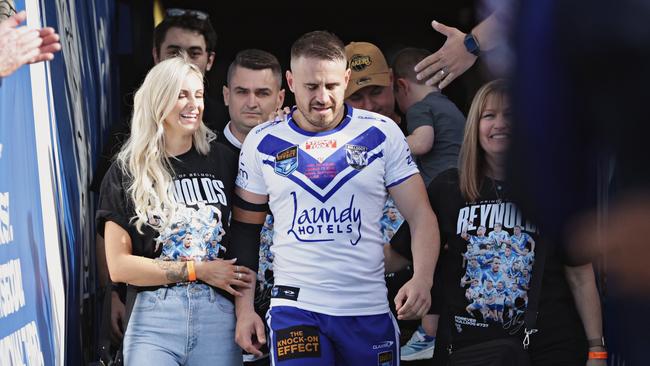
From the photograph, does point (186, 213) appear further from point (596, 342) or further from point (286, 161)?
point (596, 342)

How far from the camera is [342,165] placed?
425 centimetres

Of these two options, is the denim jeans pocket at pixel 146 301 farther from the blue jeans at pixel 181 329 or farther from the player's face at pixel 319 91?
the player's face at pixel 319 91

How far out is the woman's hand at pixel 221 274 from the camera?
14.1 feet

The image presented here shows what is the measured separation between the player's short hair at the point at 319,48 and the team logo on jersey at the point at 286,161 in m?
0.42

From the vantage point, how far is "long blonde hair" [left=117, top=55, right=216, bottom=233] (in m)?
4.35

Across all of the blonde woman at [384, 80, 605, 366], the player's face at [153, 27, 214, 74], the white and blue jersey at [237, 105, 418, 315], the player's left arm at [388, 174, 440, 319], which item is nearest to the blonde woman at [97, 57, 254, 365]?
the white and blue jersey at [237, 105, 418, 315]

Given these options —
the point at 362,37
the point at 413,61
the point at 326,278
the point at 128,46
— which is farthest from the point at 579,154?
the point at 362,37

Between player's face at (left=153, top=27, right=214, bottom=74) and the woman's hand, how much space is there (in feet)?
5.62

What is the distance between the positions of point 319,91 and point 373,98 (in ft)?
4.06

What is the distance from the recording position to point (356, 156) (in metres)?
4.29

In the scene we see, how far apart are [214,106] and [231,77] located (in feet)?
1.37

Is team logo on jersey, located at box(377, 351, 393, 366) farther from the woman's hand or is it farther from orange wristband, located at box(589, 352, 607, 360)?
orange wristband, located at box(589, 352, 607, 360)

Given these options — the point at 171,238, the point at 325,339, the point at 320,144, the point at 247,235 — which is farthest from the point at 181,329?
the point at 320,144

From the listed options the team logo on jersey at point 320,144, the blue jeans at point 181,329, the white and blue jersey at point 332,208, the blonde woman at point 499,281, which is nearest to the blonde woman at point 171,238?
the blue jeans at point 181,329
